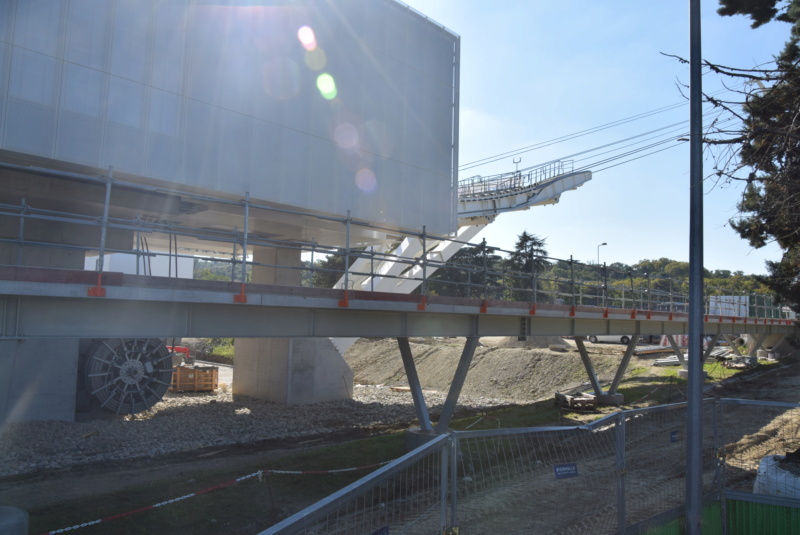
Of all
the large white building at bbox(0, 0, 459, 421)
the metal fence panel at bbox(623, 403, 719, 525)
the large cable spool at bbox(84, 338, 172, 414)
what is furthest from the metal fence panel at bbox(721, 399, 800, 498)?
the large cable spool at bbox(84, 338, 172, 414)

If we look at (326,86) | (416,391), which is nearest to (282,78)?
(326,86)

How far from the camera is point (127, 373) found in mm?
16781

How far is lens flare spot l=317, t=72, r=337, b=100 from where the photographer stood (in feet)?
49.6

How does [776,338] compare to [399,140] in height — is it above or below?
below

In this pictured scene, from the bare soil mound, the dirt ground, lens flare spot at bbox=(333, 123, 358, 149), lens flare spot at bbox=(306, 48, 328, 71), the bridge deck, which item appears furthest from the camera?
the bare soil mound

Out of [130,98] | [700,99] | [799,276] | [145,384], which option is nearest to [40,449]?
[145,384]

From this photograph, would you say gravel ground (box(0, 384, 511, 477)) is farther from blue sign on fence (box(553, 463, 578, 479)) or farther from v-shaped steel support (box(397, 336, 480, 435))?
blue sign on fence (box(553, 463, 578, 479))

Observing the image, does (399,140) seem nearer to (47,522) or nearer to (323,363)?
(323,363)

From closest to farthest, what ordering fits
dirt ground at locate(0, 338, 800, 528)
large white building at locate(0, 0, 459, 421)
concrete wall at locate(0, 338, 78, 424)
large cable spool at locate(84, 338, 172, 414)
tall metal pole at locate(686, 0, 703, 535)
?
tall metal pole at locate(686, 0, 703, 535), dirt ground at locate(0, 338, 800, 528), large white building at locate(0, 0, 459, 421), concrete wall at locate(0, 338, 78, 424), large cable spool at locate(84, 338, 172, 414)

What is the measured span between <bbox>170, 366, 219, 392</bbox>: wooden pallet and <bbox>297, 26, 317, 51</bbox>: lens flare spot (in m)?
13.9

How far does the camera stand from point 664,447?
26.0ft

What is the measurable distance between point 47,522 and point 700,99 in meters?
10.4

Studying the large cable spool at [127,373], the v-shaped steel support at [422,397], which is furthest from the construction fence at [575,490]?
the large cable spool at [127,373]

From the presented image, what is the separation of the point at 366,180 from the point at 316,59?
11.3 feet
